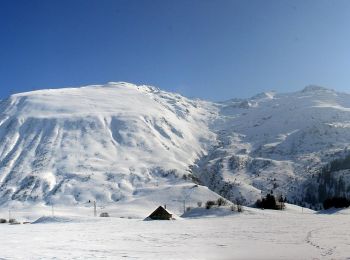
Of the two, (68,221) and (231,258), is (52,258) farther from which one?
(68,221)

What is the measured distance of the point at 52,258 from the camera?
31.5 metres

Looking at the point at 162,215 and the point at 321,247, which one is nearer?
the point at 321,247

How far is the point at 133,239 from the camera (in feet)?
155

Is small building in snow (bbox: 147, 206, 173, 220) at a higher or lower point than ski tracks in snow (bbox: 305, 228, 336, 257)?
higher

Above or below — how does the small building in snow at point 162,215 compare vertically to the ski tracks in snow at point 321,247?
above

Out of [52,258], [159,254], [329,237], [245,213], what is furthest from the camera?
[245,213]

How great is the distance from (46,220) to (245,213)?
40.0 m

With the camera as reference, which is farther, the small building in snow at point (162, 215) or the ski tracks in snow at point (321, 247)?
the small building in snow at point (162, 215)

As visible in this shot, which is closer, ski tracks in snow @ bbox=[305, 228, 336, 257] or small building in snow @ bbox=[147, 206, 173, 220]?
ski tracks in snow @ bbox=[305, 228, 336, 257]

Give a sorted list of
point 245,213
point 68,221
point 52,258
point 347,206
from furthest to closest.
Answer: point 347,206
point 245,213
point 68,221
point 52,258

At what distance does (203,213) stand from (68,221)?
31538mm

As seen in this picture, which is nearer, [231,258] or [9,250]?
[231,258]

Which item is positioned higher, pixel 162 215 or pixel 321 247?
pixel 162 215

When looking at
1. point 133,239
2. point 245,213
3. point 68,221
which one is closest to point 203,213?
point 245,213
